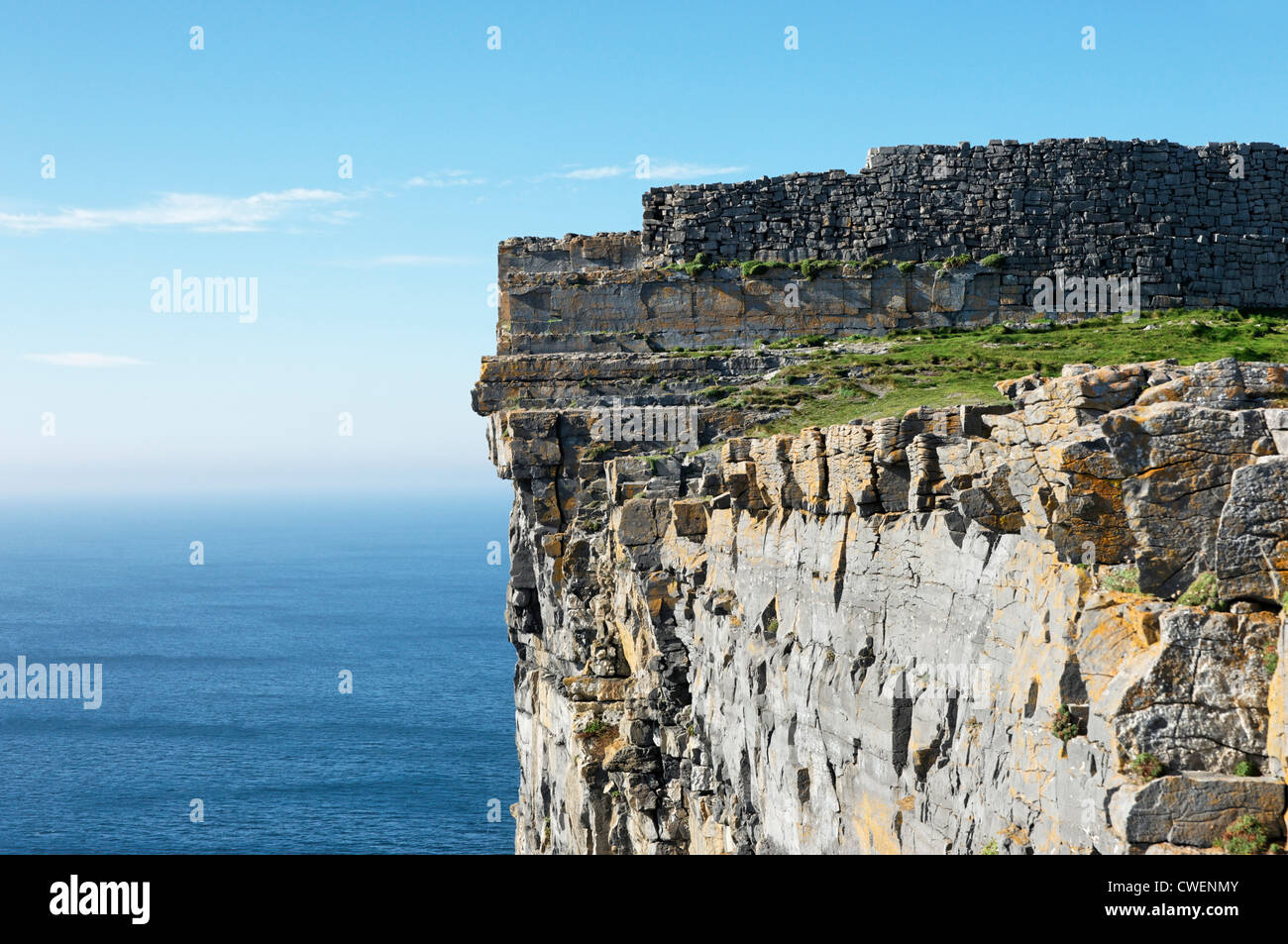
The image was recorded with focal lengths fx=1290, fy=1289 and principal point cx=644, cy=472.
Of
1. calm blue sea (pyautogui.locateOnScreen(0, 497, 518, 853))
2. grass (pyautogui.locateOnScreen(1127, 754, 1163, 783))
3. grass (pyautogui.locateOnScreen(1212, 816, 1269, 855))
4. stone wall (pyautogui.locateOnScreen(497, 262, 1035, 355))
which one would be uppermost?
stone wall (pyautogui.locateOnScreen(497, 262, 1035, 355))

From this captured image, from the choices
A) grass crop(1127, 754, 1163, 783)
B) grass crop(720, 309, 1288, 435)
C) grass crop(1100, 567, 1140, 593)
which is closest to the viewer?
grass crop(1127, 754, 1163, 783)

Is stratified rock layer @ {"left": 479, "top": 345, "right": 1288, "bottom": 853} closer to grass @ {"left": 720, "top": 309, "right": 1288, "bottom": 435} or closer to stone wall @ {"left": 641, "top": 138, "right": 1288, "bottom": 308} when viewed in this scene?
grass @ {"left": 720, "top": 309, "right": 1288, "bottom": 435}

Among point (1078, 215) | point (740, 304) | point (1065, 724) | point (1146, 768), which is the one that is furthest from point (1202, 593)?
point (1078, 215)

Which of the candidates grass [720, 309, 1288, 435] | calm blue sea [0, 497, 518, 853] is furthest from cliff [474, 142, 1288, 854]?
calm blue sea [0, 497, 518, 853]

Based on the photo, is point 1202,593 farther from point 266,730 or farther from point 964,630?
point 266,730

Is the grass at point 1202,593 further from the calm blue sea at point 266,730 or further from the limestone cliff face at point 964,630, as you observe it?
the calm blue sea at point 266,730
